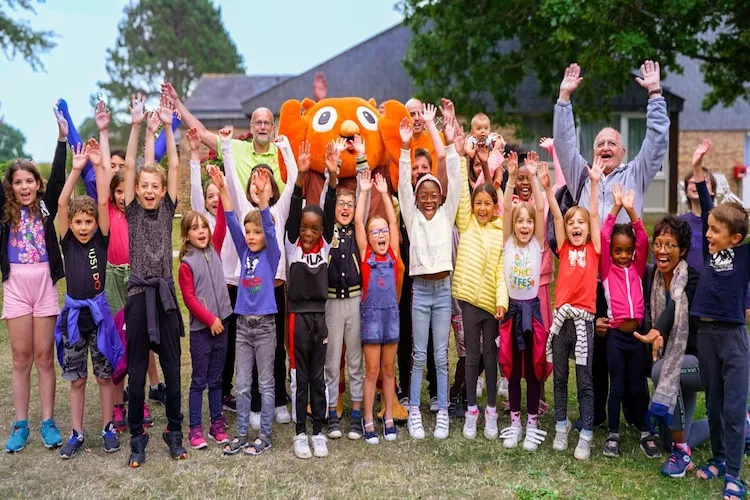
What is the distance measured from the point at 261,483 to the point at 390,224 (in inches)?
77.5

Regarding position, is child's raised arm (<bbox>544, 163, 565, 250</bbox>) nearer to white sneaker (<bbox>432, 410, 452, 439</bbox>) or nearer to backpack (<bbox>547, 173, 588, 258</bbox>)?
backpack (<bbox>547, 173, 588, 258</bbox>)

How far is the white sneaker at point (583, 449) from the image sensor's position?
4.61 m

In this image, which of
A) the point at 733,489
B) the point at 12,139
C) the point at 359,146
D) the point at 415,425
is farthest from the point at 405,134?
the point at 12,139

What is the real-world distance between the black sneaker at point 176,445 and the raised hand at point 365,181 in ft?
6.79

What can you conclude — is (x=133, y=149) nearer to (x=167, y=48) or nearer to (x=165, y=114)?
(x=165, y=114)

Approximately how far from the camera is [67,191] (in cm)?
469

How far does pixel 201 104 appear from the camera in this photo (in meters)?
25.8

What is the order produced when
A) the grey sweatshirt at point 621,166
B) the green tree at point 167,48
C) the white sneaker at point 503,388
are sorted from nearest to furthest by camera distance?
the grey sweatshirt at point 621,166 < the white sneaker at point 503,388 < the green tree at point 167,48

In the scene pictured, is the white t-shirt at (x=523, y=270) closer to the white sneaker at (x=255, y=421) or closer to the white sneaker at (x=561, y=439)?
the white sneaker at (x=561, y=439)

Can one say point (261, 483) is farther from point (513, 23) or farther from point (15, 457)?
point (513, 23)

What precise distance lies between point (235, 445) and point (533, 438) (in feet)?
6.61

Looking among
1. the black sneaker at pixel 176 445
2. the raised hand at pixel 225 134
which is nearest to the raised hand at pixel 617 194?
the raised hand at pixel 225 134

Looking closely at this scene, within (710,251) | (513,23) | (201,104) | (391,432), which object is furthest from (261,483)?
(201,104)

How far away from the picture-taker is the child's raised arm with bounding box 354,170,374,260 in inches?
197
